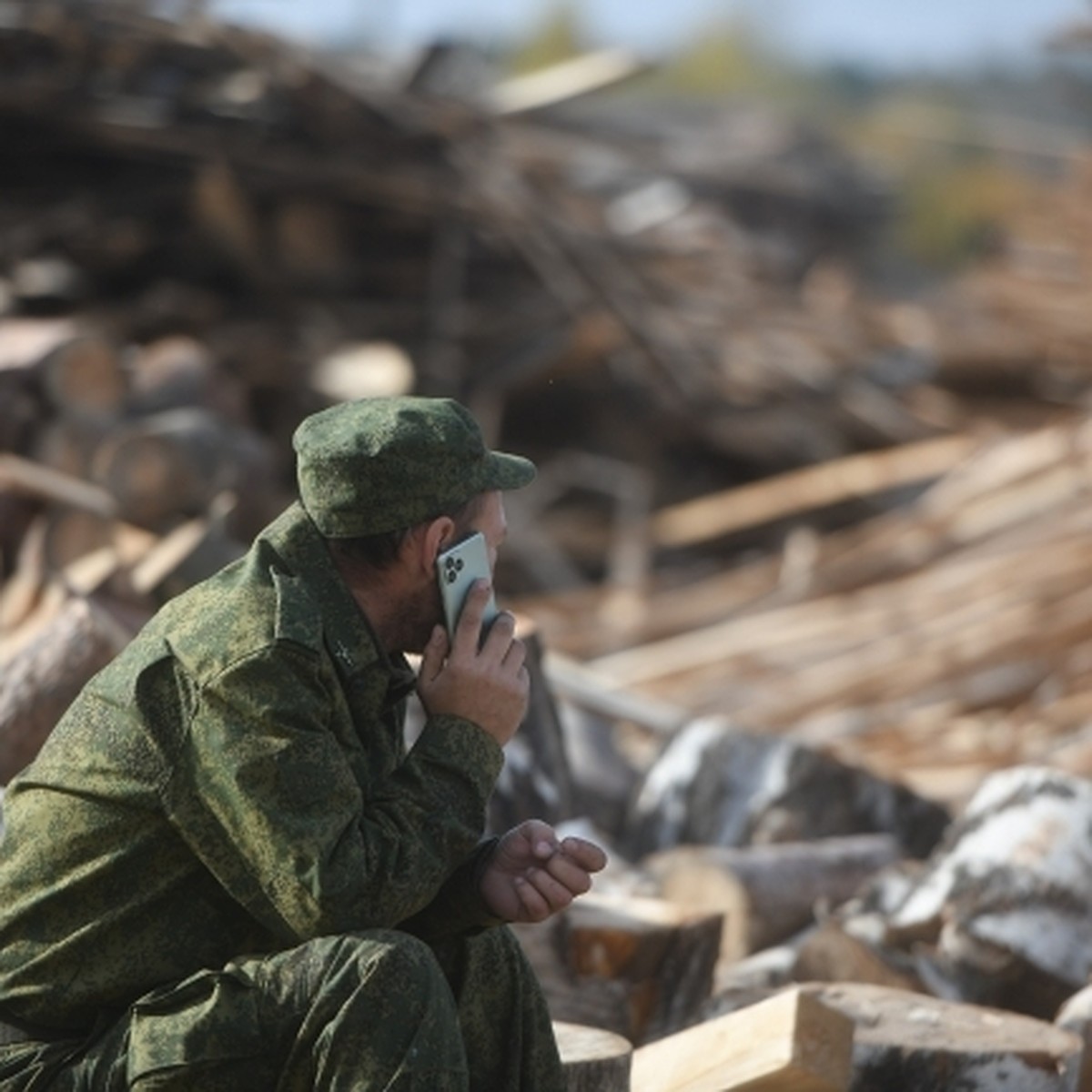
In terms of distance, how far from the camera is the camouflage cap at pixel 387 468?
2.97 m

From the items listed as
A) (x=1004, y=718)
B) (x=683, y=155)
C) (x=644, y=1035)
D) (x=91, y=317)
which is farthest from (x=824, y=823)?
(x=683, y=155)

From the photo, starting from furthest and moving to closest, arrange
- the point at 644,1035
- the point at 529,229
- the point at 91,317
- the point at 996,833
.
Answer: the point at 529,229, the point at 91,317, the point at 996,833, the point at 644,1035

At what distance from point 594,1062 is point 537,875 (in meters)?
0.52

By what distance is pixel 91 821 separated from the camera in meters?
2.95

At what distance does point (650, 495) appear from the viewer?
41.1 ft

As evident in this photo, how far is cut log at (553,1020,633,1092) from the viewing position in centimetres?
340

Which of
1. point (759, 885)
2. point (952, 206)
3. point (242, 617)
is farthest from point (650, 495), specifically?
point (952, 206)

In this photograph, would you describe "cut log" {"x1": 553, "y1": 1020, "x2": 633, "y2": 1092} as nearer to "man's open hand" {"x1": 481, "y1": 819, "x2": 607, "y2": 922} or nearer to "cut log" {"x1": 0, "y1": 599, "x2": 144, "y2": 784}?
"man's open hand" {"x1": 481, "y1": 819, "x2": 607, "y2": 922}

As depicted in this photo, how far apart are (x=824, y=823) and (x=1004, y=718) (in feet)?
8.19

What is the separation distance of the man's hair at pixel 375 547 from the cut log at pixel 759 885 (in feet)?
7.32

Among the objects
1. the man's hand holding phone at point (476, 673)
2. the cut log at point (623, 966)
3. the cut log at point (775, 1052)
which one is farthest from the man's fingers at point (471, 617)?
the cut log at point (623, 966)

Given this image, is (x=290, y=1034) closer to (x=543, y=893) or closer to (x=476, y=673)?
(x=543, y=893)

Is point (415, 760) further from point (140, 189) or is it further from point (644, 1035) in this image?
point (140, 189)

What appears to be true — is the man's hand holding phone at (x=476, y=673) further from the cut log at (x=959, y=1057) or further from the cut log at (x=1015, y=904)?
the cut log at (x=1015, y=904)
